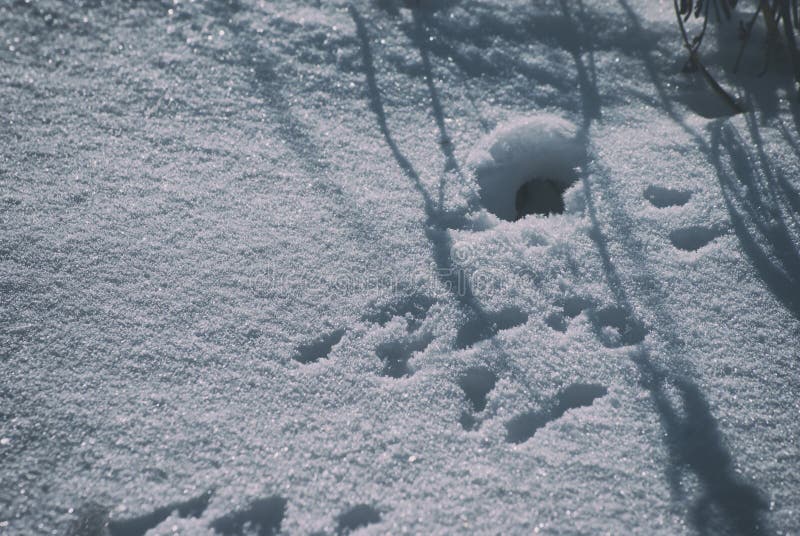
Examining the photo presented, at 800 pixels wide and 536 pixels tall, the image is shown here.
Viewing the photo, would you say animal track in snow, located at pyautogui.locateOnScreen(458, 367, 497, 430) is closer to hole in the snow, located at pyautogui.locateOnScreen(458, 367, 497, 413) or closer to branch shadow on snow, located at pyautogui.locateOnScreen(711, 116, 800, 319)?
hole in the snow, located at pyautogui.locateOnScreen(458, 367, 497, 413)

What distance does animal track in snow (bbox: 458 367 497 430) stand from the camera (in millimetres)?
1080

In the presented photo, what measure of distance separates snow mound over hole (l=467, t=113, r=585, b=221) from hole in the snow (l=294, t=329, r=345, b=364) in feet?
1.80

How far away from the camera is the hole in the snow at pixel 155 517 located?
94cm

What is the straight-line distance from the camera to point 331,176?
4.54 ft

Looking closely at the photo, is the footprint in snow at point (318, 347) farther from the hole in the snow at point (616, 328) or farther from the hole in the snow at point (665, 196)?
the hole in the snow at point (665, 196)

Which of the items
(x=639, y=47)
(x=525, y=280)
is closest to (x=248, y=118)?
(x=525, y=280)

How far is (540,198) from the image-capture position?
1.42m

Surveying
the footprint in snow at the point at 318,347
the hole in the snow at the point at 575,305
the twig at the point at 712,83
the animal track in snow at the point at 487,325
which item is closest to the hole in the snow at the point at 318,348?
the footprint in snow at the point at 318,347

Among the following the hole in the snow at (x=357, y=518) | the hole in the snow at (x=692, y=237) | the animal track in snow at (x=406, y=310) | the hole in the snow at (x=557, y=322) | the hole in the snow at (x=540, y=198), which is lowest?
the hole in the snow at (x=357, y=518)

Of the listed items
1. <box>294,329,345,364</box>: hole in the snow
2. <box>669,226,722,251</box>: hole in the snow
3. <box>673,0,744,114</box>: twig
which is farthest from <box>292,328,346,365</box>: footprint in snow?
<box>673,0,744,114</box>: twig

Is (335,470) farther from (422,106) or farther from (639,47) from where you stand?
(639,47)

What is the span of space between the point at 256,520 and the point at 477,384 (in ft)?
1.69

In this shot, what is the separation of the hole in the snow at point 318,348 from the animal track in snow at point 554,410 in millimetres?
417

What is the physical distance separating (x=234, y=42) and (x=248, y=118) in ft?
1.15
